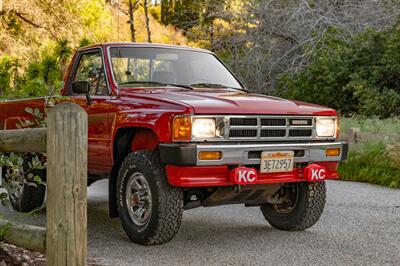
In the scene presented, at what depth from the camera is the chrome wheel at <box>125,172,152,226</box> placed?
5887mm

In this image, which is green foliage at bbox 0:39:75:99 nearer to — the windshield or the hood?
the windshield

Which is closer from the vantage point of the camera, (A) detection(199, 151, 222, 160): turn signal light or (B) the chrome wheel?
(A) detection(199, 151, 222, 160): turn signal light

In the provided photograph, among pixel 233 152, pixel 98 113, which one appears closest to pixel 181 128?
pixel 233 152

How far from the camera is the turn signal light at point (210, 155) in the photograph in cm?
541

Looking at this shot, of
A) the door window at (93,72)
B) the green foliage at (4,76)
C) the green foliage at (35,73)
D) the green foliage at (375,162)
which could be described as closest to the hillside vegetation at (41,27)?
the green foliage at (4,76)

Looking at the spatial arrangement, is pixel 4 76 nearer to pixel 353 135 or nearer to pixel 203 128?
pixel 353 135

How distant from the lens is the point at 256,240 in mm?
6344

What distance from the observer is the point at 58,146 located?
381 centimetres

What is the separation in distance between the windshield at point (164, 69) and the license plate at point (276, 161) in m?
1.48

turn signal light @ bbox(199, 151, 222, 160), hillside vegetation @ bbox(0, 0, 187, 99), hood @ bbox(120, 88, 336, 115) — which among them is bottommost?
turn signal light @ bbox(199, 151, 222, 160)

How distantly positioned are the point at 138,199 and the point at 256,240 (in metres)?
1.26

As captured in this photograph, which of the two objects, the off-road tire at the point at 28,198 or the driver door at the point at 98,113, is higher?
the driver door at the point at 98,113

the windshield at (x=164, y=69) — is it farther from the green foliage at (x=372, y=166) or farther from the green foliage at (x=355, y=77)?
the green foliage at (x=355, y=77)

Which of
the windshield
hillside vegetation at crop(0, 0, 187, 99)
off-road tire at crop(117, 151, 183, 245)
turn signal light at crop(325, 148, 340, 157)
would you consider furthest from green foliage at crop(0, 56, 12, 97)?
turn signal light at crop(325, 148, 340, 157)
